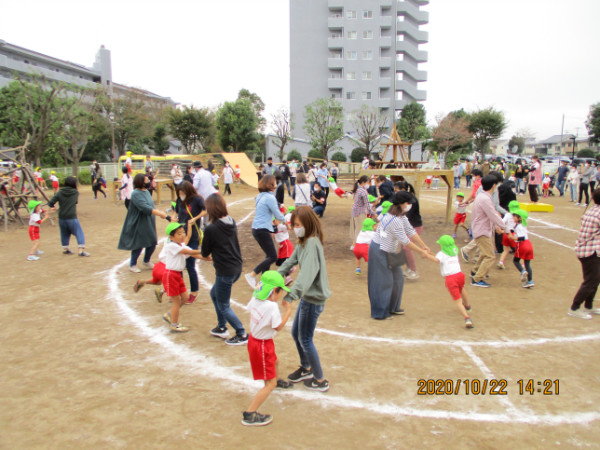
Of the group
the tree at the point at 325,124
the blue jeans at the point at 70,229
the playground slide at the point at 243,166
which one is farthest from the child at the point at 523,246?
the tree at the point at 325,124

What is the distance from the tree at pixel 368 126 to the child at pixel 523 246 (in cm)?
3784

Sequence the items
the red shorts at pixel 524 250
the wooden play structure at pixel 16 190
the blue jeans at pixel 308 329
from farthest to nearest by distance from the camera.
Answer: the wooden play structure at pixel 16 190, the red shorts at pixel 524 250, the blue jeans at pixel 308 329

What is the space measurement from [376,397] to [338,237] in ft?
26.6

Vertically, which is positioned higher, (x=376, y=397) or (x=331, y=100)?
(x=331, y=100)

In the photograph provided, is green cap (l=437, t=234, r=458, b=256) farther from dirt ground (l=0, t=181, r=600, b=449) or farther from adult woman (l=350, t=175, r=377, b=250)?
adult woman (l=350, t=175, r=377, b=250)

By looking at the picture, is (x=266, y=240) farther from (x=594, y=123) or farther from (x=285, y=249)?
(x=594, y=123)

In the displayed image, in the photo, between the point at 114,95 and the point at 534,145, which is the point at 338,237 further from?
the point at 534,145

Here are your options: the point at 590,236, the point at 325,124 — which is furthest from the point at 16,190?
the point at 325,124

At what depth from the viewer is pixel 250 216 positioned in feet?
51.7

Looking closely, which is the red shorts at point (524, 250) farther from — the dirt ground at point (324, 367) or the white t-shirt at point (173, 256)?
the white t-shirt at point (173, 256)

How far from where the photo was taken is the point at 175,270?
560 cm

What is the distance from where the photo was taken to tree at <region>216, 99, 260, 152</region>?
39.6 metres

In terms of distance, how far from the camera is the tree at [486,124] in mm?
47125

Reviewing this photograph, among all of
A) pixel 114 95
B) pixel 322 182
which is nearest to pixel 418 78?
pixel 114 95
